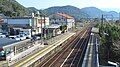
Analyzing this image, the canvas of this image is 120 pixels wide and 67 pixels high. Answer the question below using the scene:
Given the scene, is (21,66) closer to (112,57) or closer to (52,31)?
(112,57)

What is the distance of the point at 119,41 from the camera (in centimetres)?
3341

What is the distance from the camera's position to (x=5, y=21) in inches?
2431

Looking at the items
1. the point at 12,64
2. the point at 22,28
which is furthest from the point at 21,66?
the point at 22,28

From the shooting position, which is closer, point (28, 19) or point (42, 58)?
point (42, 58)

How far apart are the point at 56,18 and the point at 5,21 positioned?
152 feet

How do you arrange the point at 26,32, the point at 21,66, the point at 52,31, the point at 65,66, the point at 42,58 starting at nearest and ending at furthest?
the point at 21,66 → the point at 65,66 → the point at 42,58 → the point at 26,32 → the point at 52,31

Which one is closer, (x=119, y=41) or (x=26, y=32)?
(x=119, y=41)

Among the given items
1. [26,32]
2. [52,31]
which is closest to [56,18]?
[52,31]

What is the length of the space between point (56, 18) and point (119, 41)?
74273 millimetres

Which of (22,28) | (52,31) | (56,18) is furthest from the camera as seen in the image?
(56,18)

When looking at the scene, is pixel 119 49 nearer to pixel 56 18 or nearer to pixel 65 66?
pixel 65 66

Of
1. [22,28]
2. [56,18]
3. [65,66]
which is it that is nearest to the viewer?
[65,66]

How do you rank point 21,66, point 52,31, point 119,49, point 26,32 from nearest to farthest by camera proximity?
point 21,66 → point 119,49 → point 26,32 → point 52,31

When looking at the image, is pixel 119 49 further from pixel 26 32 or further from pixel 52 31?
pixel 52 31
